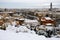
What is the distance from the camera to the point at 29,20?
4.43ft

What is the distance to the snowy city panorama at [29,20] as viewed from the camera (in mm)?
1307

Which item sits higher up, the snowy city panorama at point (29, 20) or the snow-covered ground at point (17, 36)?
the snowy city panorama at point (29, 20)

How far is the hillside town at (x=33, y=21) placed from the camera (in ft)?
4.29

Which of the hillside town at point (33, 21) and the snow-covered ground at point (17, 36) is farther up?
the hillside town at point (33, 21)

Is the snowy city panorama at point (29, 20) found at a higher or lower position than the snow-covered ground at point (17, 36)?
higher

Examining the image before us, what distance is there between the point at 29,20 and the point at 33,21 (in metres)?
0.06

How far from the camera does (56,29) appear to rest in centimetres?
130

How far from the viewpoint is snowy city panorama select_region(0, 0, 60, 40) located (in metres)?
1.31

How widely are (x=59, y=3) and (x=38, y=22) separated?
0.42m

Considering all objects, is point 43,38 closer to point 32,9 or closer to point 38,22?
point 38,22

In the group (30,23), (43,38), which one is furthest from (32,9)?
(43,38)

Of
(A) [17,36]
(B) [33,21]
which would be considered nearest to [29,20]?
(B) [33,21]

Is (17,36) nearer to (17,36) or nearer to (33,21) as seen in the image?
(17,36)

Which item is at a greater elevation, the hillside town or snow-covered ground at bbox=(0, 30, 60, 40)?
the hillside town
